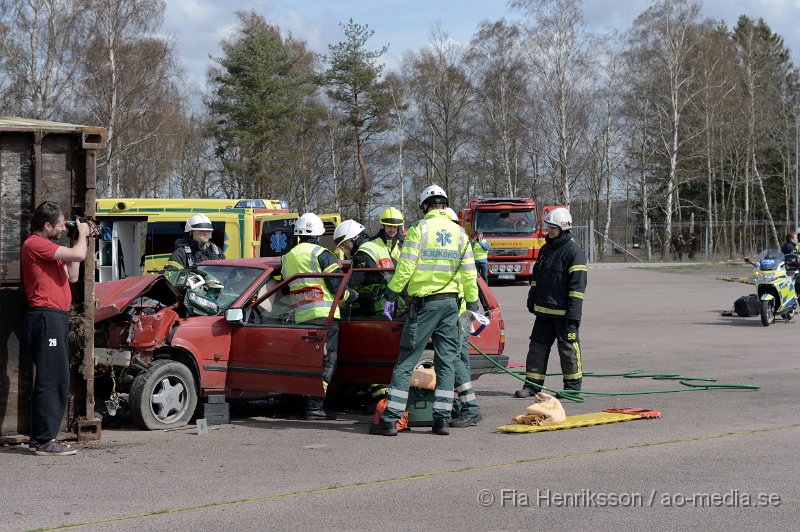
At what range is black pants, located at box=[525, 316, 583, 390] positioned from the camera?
959 cm

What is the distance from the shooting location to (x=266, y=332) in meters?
8.61

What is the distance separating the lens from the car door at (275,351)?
8367 mm

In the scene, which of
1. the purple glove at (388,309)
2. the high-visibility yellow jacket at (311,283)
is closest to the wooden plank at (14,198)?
the high-visibility yellow jacket at (311,283)

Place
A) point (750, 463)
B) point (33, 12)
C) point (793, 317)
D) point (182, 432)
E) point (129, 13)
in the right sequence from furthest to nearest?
point (129, 13)
point (33, 12)
point (793, 317)
point (182, 432)
point (750, 463)

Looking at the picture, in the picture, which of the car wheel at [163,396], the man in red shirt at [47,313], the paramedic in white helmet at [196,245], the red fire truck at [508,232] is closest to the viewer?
the man in red shirt at [47,313]

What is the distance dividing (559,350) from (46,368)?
16.0 ft

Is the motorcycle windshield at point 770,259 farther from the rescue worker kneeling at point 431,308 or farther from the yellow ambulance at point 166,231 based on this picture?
the rescue worker kneeling at point 431,308

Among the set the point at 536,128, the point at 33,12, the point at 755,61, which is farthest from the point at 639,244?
the point at 33,12

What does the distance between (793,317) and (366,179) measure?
41.9 metres

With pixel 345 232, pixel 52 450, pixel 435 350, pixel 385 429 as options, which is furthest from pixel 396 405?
pixel 52 450

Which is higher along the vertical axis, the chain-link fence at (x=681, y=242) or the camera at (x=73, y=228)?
the chain-link fence at (x=681, y=242)

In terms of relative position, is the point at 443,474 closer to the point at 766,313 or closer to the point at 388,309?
the point at 388,309

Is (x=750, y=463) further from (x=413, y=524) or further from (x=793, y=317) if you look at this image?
(x=793, y=317)

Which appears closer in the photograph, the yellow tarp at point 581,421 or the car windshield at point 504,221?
the yellow tarp at point 581,421
